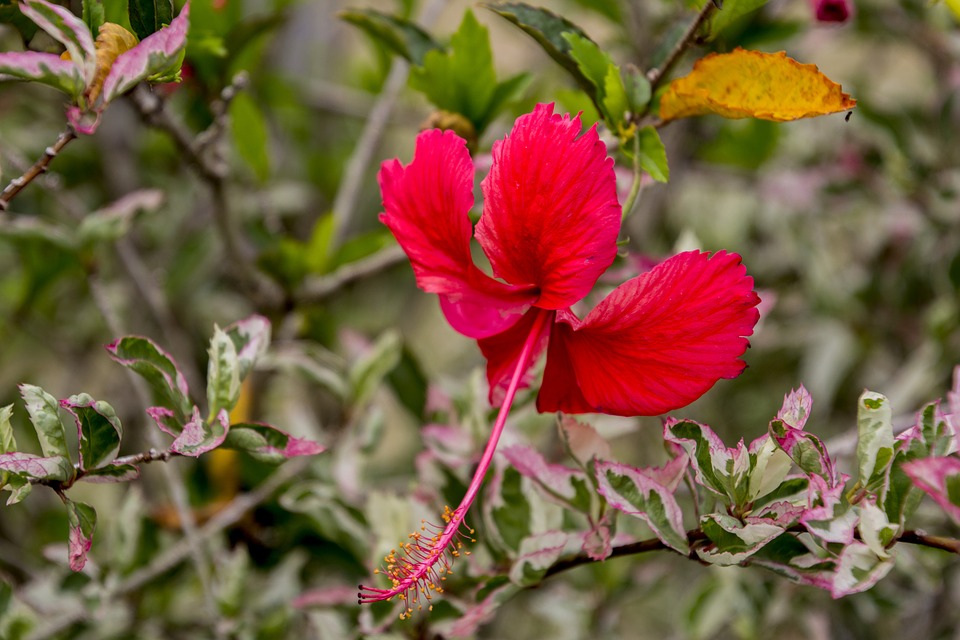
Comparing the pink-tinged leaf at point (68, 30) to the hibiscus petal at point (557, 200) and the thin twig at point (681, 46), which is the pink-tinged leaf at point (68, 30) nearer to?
the hibiscus petal at point (557, 200)

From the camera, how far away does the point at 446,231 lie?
527 mm

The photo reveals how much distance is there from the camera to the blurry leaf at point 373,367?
0.90m

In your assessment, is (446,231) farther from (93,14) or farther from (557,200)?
(93,14)

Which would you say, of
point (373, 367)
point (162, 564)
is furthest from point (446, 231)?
point (162, 564)

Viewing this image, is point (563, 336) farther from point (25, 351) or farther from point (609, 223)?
point (25, 351)

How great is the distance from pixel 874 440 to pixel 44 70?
1.66 feet

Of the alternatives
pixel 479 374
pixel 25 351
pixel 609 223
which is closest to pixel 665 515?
pixel 609 223

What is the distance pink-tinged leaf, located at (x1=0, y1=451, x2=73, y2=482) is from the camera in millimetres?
495

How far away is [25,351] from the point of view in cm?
163

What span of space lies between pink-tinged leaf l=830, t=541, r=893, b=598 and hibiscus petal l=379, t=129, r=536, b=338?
232mm

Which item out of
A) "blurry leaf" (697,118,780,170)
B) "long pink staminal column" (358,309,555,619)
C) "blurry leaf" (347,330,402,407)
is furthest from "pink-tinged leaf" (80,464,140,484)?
"blurry leaf" (697,118,780,170)

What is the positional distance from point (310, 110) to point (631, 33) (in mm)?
701

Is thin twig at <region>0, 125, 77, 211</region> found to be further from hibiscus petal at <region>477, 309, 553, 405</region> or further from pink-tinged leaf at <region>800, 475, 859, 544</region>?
pink-tinged leaf at <region>800, 475, 859, 544</region>

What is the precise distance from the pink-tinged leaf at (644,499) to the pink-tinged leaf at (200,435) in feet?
0.81
